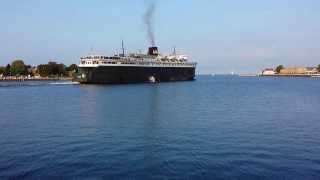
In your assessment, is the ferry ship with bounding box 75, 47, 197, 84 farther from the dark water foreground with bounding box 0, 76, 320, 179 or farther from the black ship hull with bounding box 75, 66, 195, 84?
the dark water foreground with bounding box 0, 76, 320, 179

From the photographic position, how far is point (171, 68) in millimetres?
168625

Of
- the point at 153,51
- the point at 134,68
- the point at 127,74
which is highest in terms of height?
the point at 153,51

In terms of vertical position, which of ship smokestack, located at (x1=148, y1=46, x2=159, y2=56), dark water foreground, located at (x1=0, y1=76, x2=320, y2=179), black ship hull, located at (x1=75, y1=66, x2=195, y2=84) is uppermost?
ship smokestack, located at (x1=148, y1=46, x2=159, y2=56)

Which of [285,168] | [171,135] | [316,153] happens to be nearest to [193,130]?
[171,135]

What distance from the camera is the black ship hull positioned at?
132 m

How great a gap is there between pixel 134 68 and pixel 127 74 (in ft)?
13.0

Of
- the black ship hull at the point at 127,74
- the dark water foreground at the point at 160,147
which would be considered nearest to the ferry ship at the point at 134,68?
the black ship hull at the point at 127,74

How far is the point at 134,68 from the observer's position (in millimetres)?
145500

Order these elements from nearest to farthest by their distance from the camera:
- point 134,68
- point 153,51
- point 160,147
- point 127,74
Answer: point 160,147
point 127,74
point 134,68
point 153,51

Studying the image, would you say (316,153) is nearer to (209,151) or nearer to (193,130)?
(209,151)

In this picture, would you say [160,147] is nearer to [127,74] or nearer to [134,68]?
[127,74]

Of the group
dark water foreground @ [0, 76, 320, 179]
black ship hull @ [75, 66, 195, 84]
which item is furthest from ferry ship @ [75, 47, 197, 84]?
dark water foreground @ [0, 76, 320, 179]

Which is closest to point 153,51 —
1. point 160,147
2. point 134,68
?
point 134,68

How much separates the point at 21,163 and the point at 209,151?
10490 mm
